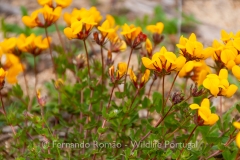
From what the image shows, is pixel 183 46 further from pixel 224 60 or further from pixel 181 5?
pixel 181 5

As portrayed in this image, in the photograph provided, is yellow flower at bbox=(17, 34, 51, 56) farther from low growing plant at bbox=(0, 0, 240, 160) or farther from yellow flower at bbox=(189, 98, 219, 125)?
yellow flower at bbox=(189, 98, 219, 125)

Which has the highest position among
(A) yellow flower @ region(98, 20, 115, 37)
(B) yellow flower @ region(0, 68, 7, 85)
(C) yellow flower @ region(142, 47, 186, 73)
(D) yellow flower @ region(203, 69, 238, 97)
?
(A) yellow flower @ region(98, 20, 115, 37)

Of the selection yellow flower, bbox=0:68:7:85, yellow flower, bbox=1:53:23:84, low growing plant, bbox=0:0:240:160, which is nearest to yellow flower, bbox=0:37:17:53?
low growing plant, bbox=0:0:240:160

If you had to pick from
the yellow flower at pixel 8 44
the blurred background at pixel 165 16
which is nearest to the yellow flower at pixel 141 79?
the yellow flower at pixel 8 44

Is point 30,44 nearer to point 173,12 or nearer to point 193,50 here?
point 193,50

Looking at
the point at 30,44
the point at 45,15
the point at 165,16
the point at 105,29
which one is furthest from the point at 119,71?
→ the point at 165,16

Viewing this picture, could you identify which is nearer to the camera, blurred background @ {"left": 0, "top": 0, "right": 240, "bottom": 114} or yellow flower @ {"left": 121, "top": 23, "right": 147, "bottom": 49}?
yellow flower @ {"left": 121, "top": 23, "right": 147, "bottom": 49}

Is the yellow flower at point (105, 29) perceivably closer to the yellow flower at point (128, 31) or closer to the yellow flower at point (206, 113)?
the yellow flower at point (128, 31)
